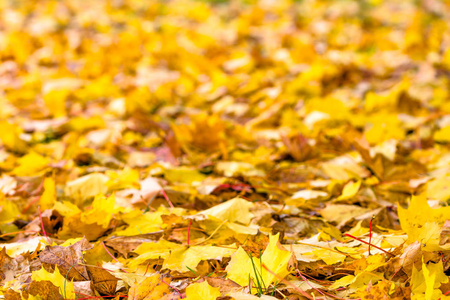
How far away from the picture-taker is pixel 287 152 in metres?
1.51

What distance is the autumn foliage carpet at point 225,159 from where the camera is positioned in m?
0.82

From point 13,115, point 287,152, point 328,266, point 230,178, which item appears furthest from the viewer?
point 13,115

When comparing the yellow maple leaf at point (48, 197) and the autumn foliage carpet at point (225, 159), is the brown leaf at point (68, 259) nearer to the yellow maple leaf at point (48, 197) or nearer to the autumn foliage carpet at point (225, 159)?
the autumn foliage carpet at point (225, 159)

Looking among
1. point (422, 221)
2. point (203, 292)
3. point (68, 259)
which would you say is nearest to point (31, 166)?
point (68, 259)

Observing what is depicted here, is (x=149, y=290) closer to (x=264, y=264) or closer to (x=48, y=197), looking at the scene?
(x=264, y=264)

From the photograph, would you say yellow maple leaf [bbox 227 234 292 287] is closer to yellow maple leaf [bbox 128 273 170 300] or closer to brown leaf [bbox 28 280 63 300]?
yellow maple leaf [bbox 128 273 170 300]

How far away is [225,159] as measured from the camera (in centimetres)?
147

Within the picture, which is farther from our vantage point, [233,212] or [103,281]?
[233,212]

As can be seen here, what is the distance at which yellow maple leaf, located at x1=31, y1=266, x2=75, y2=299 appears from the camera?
78 centimetres

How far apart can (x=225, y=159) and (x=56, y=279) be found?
2.52 ft

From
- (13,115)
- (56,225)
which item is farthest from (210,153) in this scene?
(13,115)

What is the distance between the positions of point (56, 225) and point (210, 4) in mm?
3297

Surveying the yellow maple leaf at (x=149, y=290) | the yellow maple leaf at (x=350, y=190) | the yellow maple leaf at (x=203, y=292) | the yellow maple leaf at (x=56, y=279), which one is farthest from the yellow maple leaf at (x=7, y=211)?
the yellow maple leaf at (x=350, y=190)

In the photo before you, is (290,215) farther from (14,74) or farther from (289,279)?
(14,74)
